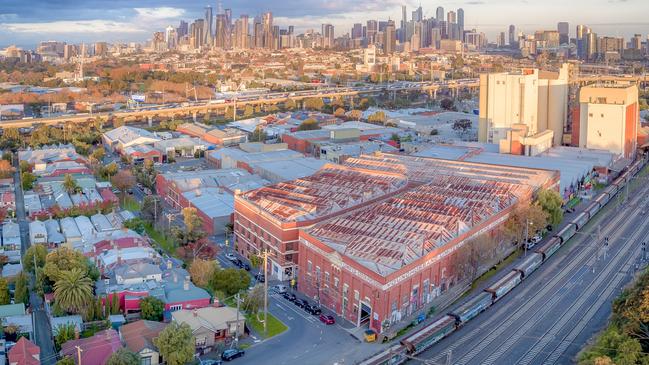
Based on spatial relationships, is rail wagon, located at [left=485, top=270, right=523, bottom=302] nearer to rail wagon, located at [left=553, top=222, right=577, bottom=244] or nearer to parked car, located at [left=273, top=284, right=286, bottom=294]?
rail wagon, located at [left=553, top=222, right=577, bottom=244]

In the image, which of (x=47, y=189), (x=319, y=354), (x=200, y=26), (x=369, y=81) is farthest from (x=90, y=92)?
(x=200, y=26)

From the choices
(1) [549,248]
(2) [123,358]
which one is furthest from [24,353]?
(1) [549,248]

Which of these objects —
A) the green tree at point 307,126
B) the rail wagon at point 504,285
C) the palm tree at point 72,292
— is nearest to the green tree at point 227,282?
the palm tree at point 72,292

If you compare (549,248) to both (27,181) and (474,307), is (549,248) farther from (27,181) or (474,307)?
(27,181)

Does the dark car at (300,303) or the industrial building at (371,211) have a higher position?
the industrial building at (371,211)

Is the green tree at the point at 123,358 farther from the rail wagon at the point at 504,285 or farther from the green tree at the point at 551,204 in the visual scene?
the green tree at the point at 551,204

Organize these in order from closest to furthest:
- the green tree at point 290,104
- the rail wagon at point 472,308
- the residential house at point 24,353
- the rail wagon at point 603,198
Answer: the residential house at point 24,353
the rail wagon at point 472,308
the rail wagon at point 603,198
the green tree at point 290,104

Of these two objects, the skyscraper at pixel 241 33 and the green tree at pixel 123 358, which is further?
the skyscraper at pixel 241 33

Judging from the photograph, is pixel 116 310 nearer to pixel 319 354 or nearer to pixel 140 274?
pixel 140 274
